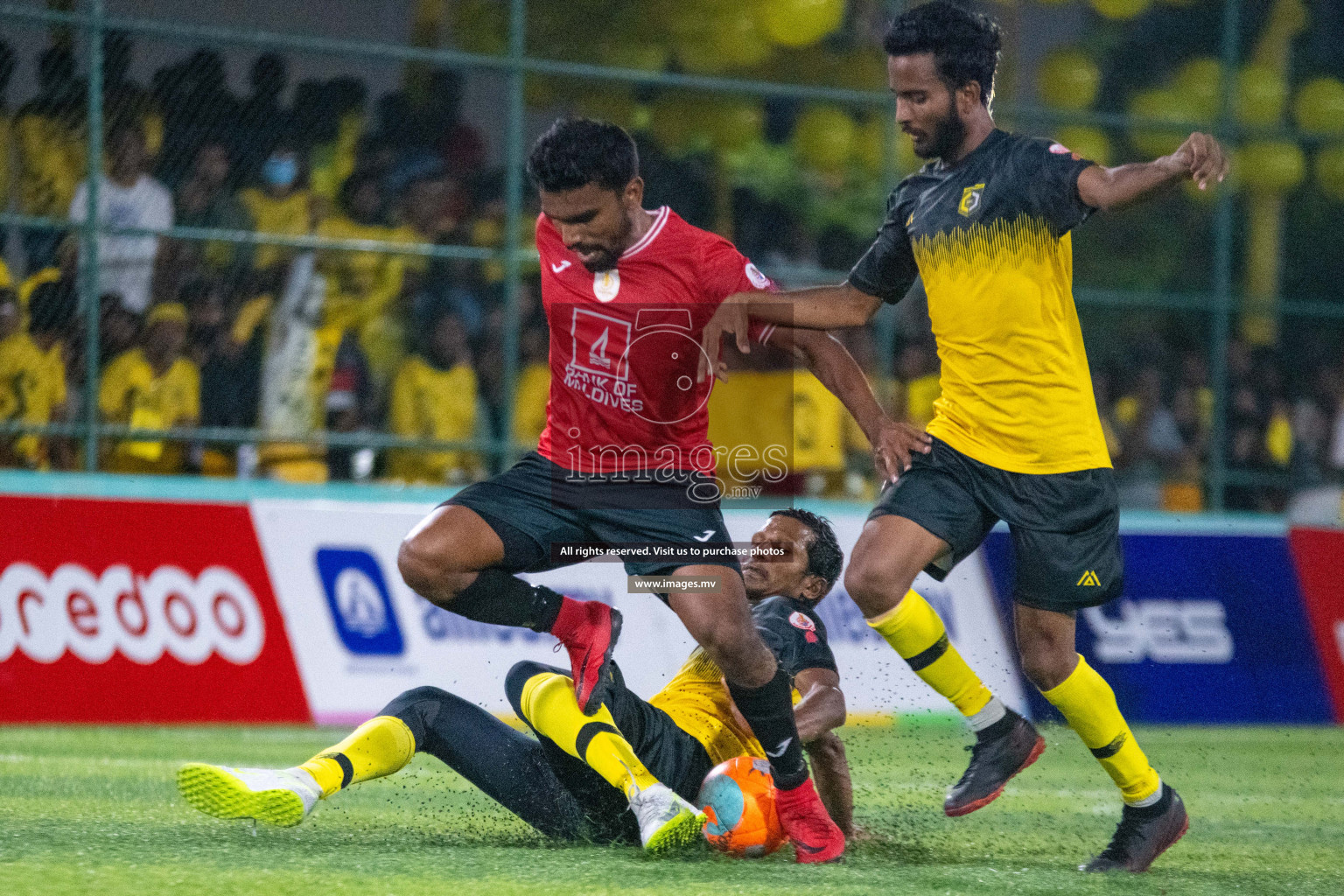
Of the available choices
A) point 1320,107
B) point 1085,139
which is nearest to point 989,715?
point 1085,139

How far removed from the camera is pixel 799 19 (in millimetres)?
11617

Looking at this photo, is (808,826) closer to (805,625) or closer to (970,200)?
(805,625)

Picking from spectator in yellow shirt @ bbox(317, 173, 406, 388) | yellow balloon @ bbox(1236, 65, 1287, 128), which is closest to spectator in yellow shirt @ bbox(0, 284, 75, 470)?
spectator in yellow shirt @ bbox(317, 173, 406, 388)

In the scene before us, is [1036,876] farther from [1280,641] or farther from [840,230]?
[840,230]

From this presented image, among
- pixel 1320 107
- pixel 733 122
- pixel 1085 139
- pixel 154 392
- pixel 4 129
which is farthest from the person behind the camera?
pixel 1320 107

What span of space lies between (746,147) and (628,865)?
7864 millimetres

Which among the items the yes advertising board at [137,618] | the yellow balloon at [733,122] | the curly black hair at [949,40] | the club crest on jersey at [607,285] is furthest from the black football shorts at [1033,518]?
the yellow balloon at [733,122]

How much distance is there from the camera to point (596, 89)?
10719 millimetres

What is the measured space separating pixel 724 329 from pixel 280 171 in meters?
5.64

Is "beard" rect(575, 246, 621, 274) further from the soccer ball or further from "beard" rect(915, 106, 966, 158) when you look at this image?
the soccer ball

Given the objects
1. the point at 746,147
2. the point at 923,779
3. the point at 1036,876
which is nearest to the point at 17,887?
the point at 1036,876

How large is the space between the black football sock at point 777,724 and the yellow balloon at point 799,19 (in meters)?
7.68

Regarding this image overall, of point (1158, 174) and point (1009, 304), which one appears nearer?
point (1158, 174)

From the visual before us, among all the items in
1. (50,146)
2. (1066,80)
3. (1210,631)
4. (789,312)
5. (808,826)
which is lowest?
(1210,631)
